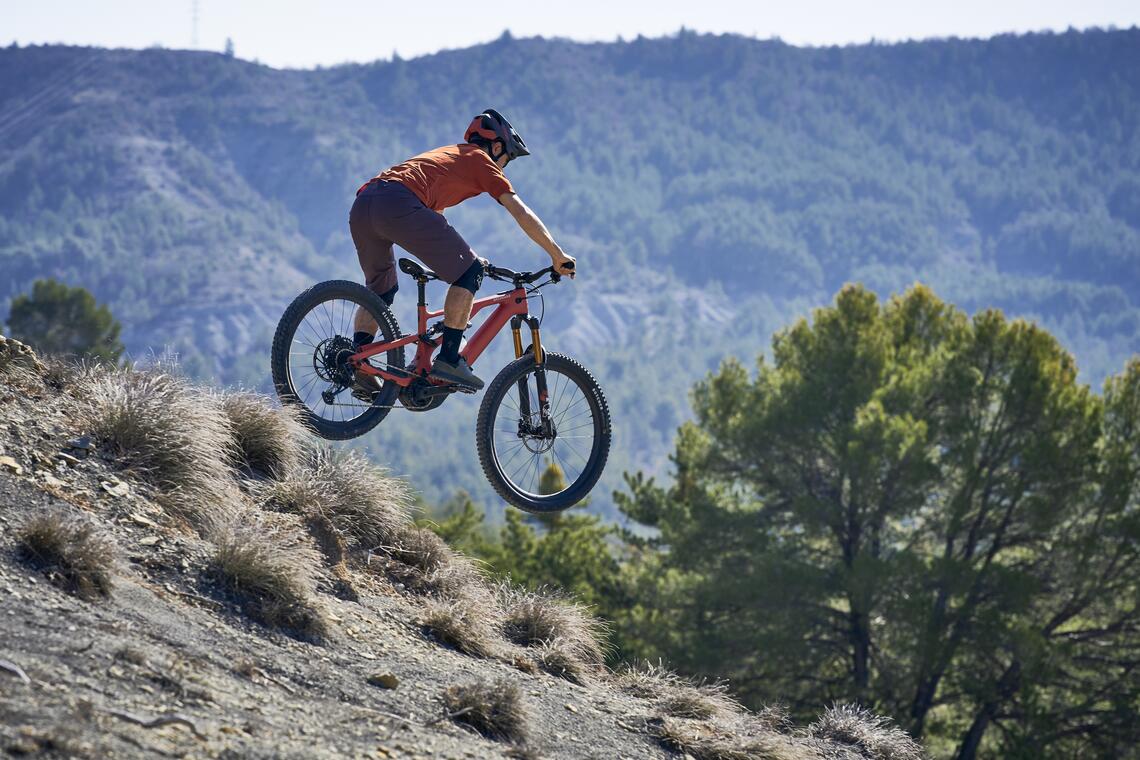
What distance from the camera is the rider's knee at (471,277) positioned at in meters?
7.68

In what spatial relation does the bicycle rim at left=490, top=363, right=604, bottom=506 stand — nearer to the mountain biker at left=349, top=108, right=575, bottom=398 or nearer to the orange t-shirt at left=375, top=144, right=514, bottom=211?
the mountain biker at left=349, top=108, right=575, bottom=398

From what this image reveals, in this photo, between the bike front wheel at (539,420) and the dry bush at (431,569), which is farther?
the dry bush at (431,569)

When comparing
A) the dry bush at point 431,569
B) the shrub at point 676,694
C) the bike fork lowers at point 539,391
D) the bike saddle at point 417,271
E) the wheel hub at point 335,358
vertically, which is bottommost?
the shrub at point 676,694

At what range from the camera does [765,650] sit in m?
26.6

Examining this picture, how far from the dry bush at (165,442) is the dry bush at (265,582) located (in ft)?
1.29

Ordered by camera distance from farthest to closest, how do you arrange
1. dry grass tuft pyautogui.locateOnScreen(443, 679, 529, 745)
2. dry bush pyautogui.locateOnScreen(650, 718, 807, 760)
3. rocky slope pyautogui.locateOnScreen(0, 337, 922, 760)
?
dry bush pyautogui.locateOnScreen(650, 718, 807, 760) < dry grass tuft pyautogui.locateOnScreen(443, 679, 529, 745) < rocky slope pyautogui.locateOnScreen(0, 337, 922, 760)

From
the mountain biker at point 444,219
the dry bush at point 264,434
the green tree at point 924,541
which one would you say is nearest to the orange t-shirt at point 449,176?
the mountain biker at point 444,219

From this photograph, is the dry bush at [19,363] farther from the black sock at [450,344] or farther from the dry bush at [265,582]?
the black sock at [450,344]

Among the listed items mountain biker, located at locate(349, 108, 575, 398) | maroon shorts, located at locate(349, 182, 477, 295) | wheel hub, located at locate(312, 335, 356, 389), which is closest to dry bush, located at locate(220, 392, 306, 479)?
wheel hub, located at locate(312, 335, 356, 389)

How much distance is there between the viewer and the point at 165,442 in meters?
7.39

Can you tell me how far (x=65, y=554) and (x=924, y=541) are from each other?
25.3m

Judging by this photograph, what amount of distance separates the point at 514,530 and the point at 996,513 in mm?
12893

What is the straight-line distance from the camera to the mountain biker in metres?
7.66

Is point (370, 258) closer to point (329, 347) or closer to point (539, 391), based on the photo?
point (329, 347)
